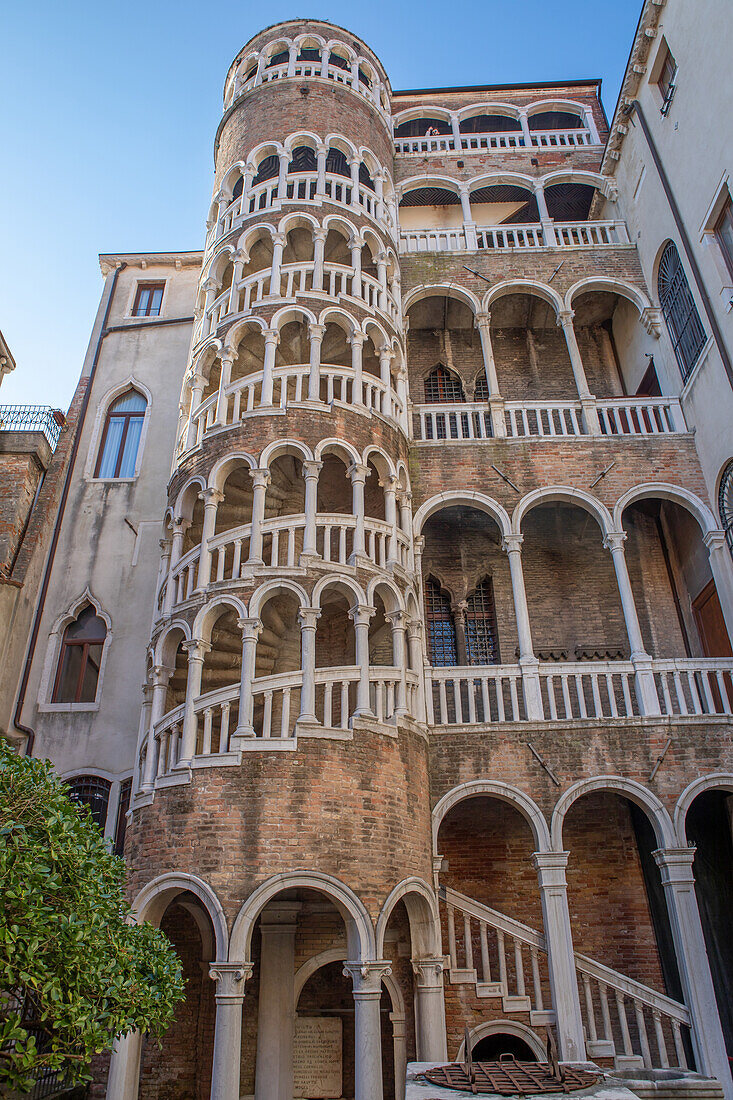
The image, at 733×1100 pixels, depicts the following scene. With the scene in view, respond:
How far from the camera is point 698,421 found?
15.4 meters

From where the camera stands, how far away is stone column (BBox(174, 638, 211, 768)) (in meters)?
11.1

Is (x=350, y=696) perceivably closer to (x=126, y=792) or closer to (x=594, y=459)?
(x=126, y=792)

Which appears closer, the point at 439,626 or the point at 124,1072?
the point at 124,1072

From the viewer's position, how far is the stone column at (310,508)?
12.4m

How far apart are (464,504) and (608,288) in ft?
22.7

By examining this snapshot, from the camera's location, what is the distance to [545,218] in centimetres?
1967

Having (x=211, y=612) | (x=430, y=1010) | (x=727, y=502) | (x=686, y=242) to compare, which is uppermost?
(x=686, y=242)

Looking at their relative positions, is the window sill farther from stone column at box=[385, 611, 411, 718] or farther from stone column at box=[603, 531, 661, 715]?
stone column at box=[603, 531, 661, 715]

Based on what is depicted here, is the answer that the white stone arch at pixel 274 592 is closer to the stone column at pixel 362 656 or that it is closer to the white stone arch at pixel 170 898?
the stone column at pixel 362 656

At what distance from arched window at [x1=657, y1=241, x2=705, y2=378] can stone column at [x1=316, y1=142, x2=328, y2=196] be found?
764 cm

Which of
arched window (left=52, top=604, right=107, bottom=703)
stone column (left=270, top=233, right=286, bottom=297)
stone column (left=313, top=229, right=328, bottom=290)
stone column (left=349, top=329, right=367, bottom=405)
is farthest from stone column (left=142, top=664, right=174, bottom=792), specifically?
stone column (left=313, top=229, right=328, bottom=290)

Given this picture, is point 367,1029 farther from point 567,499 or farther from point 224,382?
point 224,382

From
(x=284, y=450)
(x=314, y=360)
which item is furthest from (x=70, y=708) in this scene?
Result: (x=314, y=360)

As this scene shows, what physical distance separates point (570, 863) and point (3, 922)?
10.8 m
